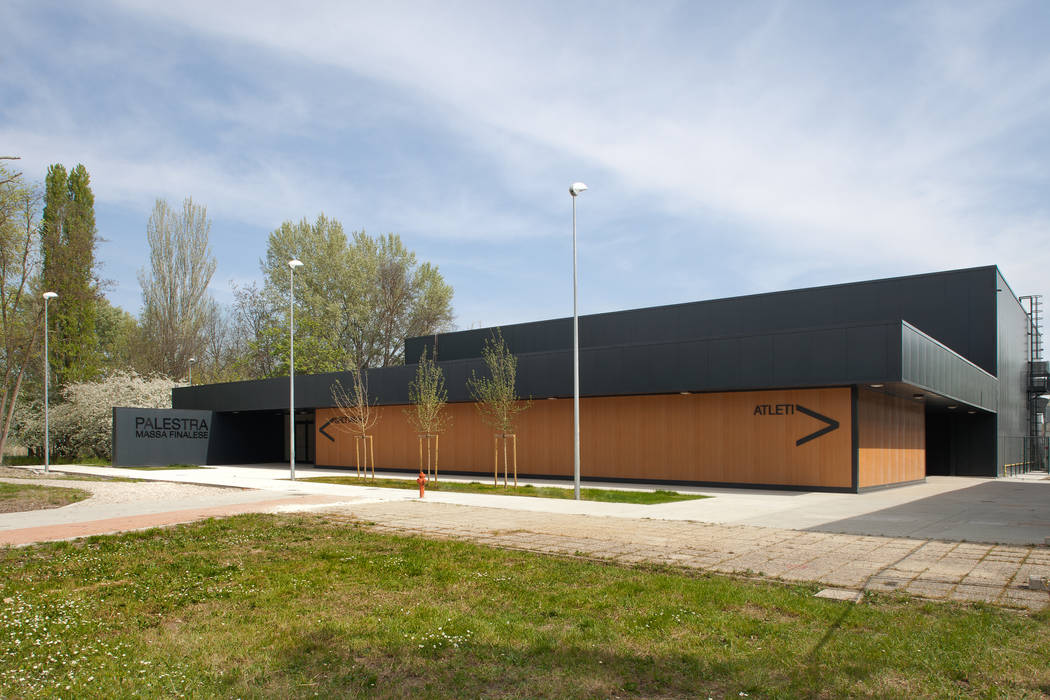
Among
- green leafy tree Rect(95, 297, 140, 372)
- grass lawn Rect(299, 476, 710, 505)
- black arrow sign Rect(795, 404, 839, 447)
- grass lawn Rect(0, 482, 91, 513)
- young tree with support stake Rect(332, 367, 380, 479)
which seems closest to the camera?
grass lawn Rect(0, 482, 91, 513)

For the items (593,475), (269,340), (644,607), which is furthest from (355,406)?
(644,607)

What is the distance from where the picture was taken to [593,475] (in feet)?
83.8

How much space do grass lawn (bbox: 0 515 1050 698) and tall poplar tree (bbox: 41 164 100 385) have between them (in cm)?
3345

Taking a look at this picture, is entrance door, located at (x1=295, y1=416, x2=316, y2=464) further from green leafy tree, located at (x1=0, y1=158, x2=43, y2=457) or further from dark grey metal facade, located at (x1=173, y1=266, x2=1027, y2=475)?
green leafy tree, located at (x1=0, y1=158, x2=43, y2=457)

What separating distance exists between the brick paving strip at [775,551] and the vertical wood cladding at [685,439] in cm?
940

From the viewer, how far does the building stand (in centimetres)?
2086

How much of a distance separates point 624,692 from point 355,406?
2820 cm

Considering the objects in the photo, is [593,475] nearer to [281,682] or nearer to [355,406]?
[355,406]

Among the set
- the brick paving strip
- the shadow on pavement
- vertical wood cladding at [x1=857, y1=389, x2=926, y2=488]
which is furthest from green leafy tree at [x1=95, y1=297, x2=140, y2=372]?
the shadow on pavement

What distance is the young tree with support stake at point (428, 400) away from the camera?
25.2 meters

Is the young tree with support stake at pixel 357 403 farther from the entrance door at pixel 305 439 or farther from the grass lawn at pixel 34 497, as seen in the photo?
the grass lawn at pixel 34 497

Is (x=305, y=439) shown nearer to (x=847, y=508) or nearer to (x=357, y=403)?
(x=357, y=403)

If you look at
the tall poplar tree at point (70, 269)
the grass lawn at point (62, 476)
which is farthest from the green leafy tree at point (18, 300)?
the grass lawn at point (62, 476)

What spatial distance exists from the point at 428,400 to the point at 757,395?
1081 centimetres
